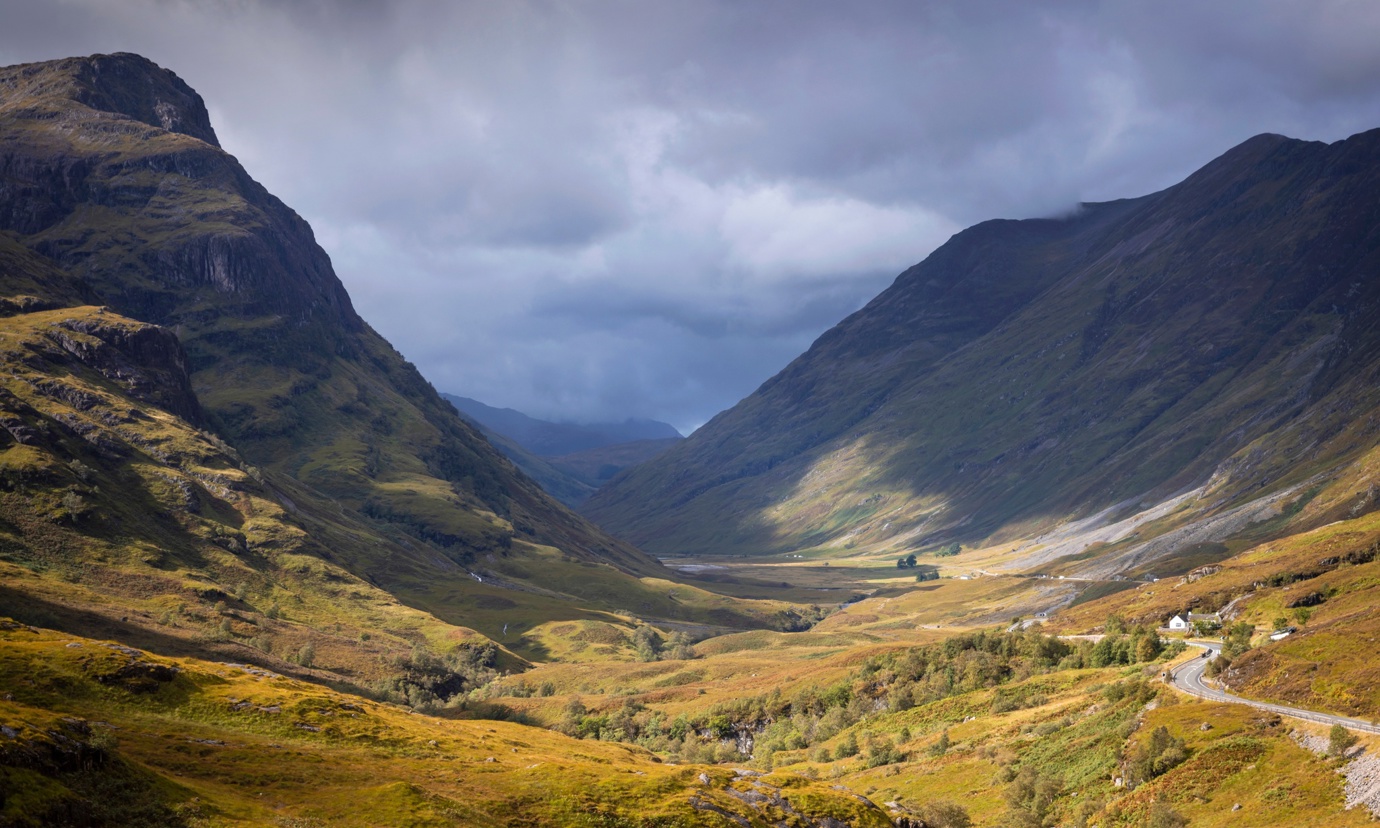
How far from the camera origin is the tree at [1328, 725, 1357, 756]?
149 ft

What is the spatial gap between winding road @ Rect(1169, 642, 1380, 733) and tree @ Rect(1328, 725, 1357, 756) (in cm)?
241

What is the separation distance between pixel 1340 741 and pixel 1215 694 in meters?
16.9

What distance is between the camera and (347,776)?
156 feet

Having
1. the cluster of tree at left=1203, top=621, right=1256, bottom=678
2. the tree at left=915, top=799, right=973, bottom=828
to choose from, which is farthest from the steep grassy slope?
the cluster of tree at left=1203, top=621, right=1256, bottom=678

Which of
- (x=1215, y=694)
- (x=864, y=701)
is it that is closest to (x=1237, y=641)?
(x=1215, y=694)

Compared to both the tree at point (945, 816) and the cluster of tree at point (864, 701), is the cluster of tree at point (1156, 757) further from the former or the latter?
the cluster of tree at point (864, 701)

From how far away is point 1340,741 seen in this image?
45.5 meters

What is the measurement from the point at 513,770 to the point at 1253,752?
154 feet

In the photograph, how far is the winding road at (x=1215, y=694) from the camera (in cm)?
4997

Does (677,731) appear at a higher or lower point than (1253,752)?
lower

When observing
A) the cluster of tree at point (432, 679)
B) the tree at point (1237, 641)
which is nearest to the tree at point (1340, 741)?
the tree at point (1237, 641)

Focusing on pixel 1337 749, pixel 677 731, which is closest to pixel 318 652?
pixel 677 731

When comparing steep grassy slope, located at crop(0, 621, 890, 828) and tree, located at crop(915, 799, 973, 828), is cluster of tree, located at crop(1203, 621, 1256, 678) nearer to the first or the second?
tree, located at crop(915, 799, 973, 828)

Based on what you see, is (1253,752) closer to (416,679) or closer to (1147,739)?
(1147,739)
